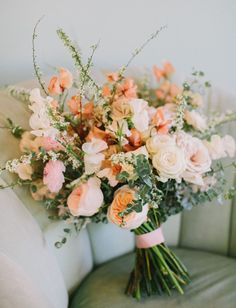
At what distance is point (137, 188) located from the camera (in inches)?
33.4

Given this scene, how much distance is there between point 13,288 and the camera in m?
0.75

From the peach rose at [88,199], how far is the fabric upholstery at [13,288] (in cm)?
18

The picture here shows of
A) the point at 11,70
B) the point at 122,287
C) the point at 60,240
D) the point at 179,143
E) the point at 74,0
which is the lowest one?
the point at 122,287

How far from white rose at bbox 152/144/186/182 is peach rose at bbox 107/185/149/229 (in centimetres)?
8

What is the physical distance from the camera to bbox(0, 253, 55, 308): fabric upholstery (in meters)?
0.75

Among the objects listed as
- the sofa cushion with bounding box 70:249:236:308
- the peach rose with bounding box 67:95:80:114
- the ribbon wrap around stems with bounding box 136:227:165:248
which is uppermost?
the peach rose with bounding box 67:95:80:114

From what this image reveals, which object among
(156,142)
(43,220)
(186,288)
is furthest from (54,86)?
(186,288)

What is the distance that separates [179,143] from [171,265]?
0.35 meters

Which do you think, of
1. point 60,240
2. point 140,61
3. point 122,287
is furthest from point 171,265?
point 140,61

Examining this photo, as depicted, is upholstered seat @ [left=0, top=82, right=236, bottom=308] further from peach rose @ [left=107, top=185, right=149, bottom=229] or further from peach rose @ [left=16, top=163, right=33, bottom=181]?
peach rose @ [left=107, top=185, right=149, bottom=229]

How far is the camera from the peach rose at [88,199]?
86 cm

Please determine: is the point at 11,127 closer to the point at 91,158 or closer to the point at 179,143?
the point at 91,158

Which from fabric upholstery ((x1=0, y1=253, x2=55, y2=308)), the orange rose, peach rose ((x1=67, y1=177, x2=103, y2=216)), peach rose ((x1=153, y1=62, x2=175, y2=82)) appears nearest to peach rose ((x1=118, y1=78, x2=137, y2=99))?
the orange rose

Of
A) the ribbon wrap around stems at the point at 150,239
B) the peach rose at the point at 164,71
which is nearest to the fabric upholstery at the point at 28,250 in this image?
the ribbon wrap around stems at the point at 150,239
